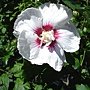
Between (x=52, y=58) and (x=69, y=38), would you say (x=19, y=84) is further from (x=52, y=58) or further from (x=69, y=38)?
(x=69, y=38)

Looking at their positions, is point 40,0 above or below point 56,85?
above

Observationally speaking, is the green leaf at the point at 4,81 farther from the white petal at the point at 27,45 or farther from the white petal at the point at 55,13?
the white petal at the point at 55,13

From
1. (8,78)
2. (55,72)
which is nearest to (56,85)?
(55,72)

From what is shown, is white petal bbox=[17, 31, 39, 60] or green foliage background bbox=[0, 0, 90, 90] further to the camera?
green foliage background bbox=[0, 0, 90, 90]

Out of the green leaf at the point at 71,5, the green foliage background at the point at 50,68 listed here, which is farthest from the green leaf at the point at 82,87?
the green leaf at the point at 71,5

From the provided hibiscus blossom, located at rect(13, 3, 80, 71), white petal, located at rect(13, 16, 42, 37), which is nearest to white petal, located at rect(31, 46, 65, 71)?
hibiscus blossom, located at rect(13, 3, 80, 71)

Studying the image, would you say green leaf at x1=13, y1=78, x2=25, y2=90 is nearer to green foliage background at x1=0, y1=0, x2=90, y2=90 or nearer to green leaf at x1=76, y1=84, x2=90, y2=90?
green foliage background at x1=0, y1=0, x2=90, y2=90

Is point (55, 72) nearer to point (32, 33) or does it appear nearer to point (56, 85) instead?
point (56, 85)

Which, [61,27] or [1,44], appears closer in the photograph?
[61,27]
